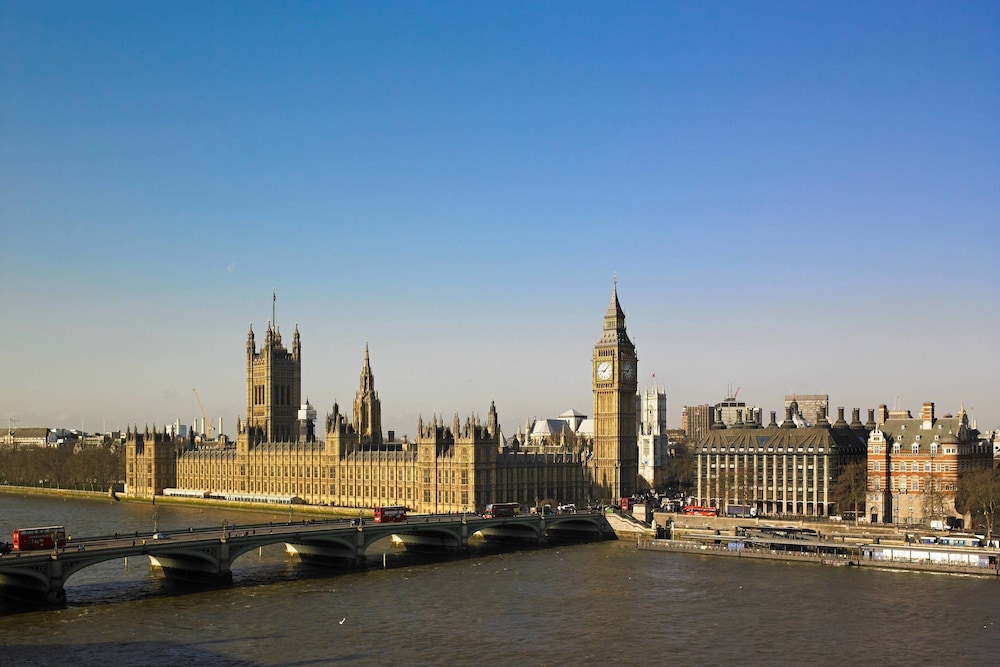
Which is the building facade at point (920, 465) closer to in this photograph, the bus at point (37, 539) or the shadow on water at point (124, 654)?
the shadow on water at point (124, 654)

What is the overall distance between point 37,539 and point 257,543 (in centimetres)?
1607

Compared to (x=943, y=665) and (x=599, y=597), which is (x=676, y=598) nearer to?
(x=599, y=597)

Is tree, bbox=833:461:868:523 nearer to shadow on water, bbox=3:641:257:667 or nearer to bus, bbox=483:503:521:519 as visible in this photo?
→ bus, bbox=483:503:521:519

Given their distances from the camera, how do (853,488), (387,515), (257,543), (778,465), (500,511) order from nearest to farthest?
(257,543)
(387,515)
(500,511)
(853,488)
(778,465)

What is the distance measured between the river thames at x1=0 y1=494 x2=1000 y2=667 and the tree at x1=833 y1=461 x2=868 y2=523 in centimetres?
2988

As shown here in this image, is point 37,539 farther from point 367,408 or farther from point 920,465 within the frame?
point 367,408

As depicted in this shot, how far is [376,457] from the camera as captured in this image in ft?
508

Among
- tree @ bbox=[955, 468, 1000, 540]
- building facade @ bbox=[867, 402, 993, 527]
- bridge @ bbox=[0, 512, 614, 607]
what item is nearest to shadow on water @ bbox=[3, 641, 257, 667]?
bridge @ bbox=[0, 512, 614, 607]

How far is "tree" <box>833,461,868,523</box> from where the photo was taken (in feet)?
416

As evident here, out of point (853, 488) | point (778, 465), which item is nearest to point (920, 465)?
point (853, 488)

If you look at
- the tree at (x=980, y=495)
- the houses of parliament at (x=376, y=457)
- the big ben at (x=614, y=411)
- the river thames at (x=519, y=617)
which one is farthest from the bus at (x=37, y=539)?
the big ben at (x=614, y=411)

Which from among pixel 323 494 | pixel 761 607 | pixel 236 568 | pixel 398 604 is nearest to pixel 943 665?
pixel 761 607

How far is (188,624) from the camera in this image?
230 ft

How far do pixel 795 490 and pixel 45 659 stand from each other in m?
94.8
